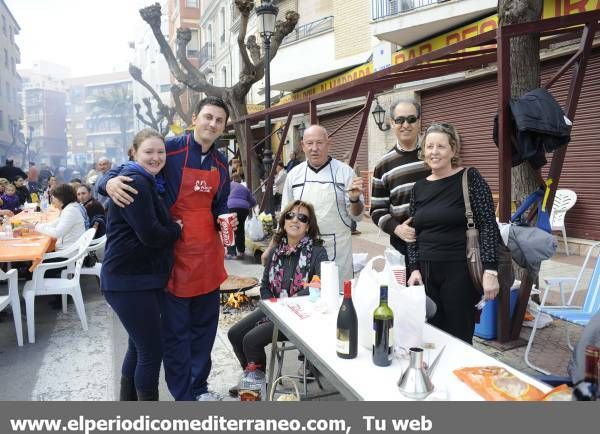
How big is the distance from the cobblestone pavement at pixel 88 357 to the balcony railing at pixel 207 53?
30322 mm

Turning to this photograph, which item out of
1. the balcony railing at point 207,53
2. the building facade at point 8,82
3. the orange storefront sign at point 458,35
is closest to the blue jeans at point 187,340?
the orange storefront sign at point 458,35

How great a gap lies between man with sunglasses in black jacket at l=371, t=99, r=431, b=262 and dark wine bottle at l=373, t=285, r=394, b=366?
4.05 feet

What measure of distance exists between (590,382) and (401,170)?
2122mm

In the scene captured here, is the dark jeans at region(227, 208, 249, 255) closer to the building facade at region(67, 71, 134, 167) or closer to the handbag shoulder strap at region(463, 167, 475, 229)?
the handbag shoulder strap at region(463, 167, 475, 229)

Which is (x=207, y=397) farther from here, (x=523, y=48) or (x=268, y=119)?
(x=268, y=119)

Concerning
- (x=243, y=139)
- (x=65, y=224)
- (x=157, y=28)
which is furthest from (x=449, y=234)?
(x=157, y=28)

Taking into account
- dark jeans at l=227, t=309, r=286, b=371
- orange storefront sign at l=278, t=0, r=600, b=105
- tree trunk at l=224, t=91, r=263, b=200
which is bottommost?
dark jeans at l=227, t=309, r=286, b=371

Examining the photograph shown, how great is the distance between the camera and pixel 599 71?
8.12 m

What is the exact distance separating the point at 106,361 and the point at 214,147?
238cm

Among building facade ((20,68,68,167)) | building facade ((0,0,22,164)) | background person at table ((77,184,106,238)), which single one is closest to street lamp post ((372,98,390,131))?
background person at table ((77,184,106,238))

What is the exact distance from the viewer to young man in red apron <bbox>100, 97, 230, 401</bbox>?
3.01 meters

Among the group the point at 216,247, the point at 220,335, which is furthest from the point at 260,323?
the point at 220,335

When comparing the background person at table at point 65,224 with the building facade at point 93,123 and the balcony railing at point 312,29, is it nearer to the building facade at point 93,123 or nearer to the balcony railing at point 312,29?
the balcony railing at point 312,29

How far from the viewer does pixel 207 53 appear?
115ft
